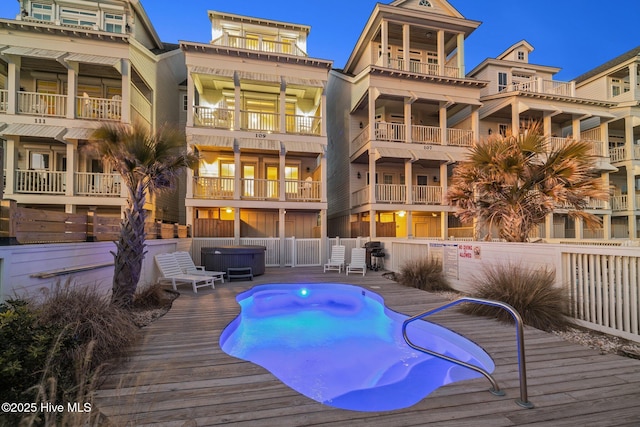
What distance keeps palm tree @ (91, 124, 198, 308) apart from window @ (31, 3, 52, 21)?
1383 centimetres

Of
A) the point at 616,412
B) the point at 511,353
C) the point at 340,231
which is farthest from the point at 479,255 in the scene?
the point at 340,231

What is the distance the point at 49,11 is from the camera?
1305cm

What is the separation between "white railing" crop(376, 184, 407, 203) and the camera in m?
14.2

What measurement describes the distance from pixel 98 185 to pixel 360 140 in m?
12.9

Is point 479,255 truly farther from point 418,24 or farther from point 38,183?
point 38,183

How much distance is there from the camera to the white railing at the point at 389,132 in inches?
567

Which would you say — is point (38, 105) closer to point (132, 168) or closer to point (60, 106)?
point (60, 106)

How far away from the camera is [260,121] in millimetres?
13812

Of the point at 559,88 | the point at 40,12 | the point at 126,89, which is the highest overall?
the point at 40,12

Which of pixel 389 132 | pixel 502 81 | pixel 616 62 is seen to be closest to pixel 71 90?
pixel 389 132

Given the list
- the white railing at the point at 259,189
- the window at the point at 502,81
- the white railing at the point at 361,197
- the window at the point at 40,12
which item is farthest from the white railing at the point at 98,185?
the window at the point at 502,81

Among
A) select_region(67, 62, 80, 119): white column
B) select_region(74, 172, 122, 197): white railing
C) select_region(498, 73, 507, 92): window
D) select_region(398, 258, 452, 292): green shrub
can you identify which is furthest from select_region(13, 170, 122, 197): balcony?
select_region(498, 73, 507, 92): window

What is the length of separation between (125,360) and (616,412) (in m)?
5.11

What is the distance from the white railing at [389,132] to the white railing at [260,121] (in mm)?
5326
